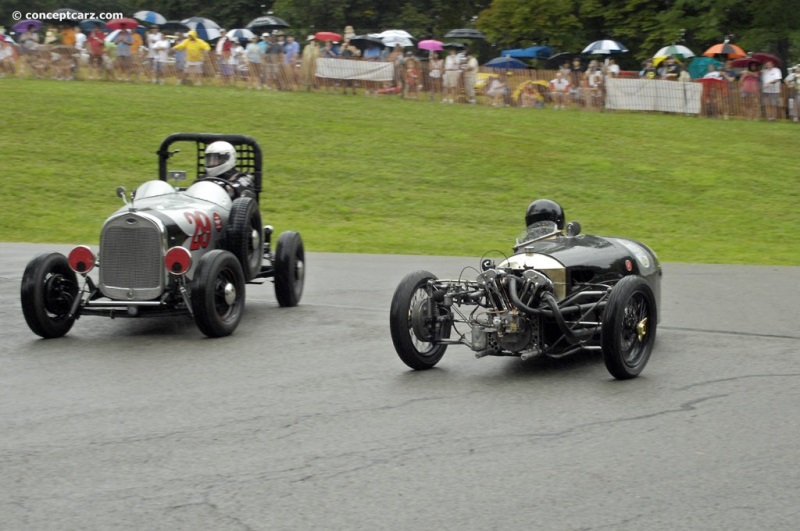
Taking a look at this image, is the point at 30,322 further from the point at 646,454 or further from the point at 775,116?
the point at 775,116

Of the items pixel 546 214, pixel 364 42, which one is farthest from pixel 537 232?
pixel 364 42

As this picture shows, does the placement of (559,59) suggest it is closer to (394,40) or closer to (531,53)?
(531,53)

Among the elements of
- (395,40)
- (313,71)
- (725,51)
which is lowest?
(313,71)

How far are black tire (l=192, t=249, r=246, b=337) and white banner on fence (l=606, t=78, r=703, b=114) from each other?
73.8 feet

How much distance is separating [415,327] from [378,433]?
168cm

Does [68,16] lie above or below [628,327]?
above

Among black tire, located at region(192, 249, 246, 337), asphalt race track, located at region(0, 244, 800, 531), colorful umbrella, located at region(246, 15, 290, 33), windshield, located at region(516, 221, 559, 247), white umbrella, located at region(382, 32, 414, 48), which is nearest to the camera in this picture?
asphalt race track, located at region(0, 244, 800, 531)

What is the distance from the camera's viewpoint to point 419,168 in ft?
80.7

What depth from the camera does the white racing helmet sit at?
11.9 metres

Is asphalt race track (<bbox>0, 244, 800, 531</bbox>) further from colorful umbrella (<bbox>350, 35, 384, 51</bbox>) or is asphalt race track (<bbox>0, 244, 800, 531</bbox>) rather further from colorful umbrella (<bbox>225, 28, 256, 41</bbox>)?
colorful umbrella (<bbox>225, 28, 256, 41</bbox>)

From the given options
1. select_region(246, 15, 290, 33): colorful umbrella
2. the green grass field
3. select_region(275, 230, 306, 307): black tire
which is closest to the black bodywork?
select_region(275, 230, 306, 307): black tire

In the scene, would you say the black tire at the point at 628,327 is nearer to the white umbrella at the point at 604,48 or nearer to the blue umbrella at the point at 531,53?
the white umbrella at the point at 604,48

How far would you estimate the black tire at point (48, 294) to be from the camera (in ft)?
31.7

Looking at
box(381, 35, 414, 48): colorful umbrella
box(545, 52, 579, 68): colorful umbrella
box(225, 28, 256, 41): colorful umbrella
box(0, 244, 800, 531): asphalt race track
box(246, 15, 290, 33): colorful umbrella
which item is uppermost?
box(246, 15, 290, 33): colorful umbrella
